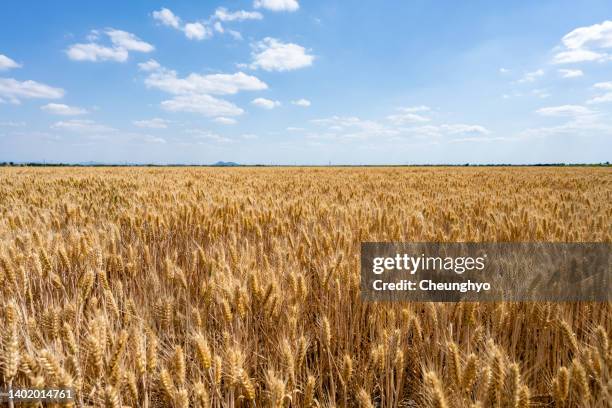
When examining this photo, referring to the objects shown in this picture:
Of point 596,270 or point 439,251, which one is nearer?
point 596,270

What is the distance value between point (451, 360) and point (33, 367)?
1427 millimetres

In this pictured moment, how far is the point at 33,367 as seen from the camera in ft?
3.65

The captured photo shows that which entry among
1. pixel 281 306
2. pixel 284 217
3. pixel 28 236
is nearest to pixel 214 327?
pixel 281 306

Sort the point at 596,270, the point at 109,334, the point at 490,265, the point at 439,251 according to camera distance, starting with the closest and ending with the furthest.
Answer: the point at 109,334, the point at 596,270, the point at 490,265, the point at 439,251

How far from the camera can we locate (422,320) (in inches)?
73.5

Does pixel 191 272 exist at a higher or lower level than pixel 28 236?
lower

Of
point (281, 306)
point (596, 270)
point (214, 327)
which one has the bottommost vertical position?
point (214, 327)

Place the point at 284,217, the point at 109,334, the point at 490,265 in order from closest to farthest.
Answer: the point at 109,334 → the point at 490,265 → the point at 284,217

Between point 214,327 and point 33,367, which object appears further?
point 214,327

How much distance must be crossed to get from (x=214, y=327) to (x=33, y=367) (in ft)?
2.87

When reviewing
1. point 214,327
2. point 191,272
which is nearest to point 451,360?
point 214,327

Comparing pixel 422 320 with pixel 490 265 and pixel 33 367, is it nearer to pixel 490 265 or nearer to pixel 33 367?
pixel 490 265

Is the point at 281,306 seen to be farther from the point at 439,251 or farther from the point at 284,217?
the point at 284,217

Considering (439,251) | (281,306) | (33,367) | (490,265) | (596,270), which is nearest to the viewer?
Answer: (33,367)
